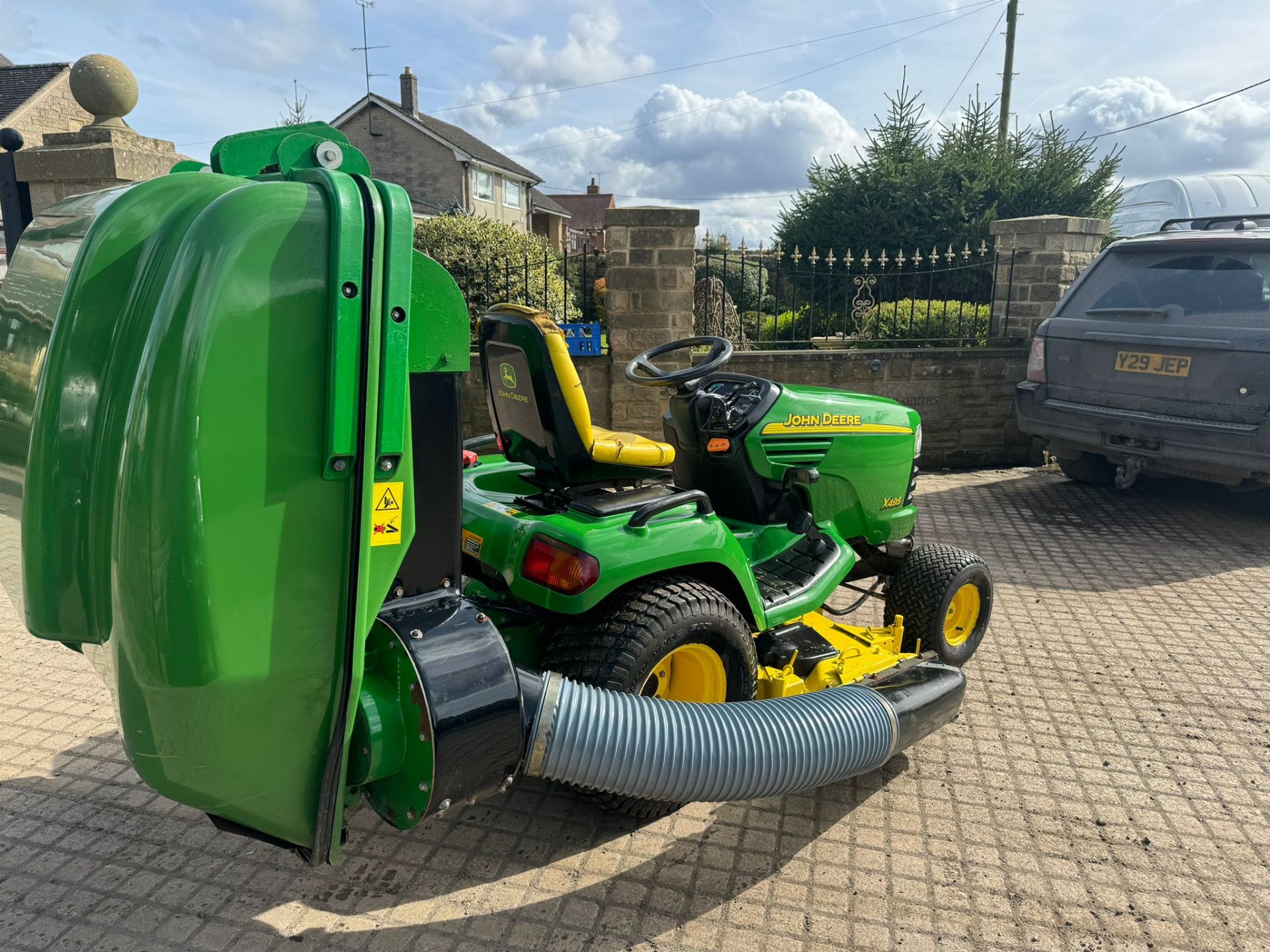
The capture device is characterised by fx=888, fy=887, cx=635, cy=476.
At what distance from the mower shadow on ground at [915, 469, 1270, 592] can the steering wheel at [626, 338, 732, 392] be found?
9.13ft

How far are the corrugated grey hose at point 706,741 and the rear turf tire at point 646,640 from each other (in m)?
0.29

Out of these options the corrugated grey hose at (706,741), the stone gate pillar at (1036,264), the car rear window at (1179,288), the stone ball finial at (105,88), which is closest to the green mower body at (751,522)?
the corrugated grey hose at (706,741)

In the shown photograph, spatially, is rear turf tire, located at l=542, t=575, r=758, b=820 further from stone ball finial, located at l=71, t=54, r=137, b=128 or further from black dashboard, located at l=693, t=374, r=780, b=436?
stone ball finial, located at l=71, t=54, r=137, b=128

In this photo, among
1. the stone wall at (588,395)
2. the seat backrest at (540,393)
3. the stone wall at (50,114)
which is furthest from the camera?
the stone wall at (50,114)

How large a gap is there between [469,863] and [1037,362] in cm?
581

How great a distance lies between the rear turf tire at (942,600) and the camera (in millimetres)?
3727

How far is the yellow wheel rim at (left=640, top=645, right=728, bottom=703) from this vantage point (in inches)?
110

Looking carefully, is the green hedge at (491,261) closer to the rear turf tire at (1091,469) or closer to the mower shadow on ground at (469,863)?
the rear turf tire at (1091,469)

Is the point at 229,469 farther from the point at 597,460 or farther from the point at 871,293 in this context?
the point at 871,293

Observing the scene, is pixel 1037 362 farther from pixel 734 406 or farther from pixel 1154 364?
pixel 734 406

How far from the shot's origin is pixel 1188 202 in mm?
16938

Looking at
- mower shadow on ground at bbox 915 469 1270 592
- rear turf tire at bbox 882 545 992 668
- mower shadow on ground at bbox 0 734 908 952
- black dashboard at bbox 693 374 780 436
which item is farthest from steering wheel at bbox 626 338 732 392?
mower shadow on ground at bbox 915 469 1270 592

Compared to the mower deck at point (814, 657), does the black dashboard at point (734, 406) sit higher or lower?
higher

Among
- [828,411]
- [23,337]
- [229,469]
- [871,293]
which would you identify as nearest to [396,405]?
[229,469]
